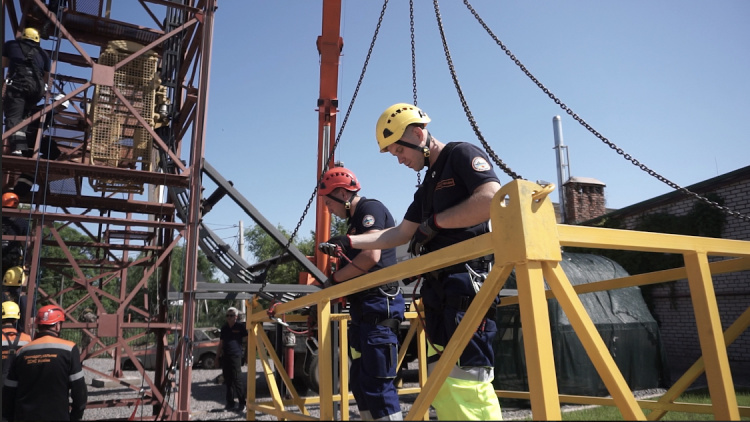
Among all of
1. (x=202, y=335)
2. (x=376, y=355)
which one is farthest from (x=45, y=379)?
(x=202, y=335)

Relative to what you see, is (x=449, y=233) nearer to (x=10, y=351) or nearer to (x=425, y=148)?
(x=425, y=148)

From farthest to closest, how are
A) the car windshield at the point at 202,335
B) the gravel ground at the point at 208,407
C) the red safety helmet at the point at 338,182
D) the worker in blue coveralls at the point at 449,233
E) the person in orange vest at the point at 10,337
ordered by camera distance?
the car windshield at the point at 202,335, the gravel ground at the point at 208,407, the person in orange vest at the point at 10,337, the red safety helmet at the point at 338,182, the worker in blue coveralls at the point at 449,233

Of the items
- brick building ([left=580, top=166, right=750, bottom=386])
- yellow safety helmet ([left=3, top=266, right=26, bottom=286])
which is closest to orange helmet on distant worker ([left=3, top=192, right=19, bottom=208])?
yellow safety helmet ([left=3, top=266, right=26, bottom=286])

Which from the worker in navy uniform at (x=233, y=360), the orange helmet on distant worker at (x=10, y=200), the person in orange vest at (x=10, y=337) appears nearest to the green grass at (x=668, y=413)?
the worker in navy uniform at (x=233, y=360)

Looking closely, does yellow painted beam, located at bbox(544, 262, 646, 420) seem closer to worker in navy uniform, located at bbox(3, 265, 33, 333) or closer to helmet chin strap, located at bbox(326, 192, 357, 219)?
helmet chin strap, located at bbox(326, 192, 357, 219)

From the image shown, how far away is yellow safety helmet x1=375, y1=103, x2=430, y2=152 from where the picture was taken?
3.14m

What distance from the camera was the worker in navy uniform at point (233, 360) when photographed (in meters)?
10.0

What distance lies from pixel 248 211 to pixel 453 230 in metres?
5.68

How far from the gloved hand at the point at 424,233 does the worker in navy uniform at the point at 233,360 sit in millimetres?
7985

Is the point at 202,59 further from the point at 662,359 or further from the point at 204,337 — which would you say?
the point at 204,337

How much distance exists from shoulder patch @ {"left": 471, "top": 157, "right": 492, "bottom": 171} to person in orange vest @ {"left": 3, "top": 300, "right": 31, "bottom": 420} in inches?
203

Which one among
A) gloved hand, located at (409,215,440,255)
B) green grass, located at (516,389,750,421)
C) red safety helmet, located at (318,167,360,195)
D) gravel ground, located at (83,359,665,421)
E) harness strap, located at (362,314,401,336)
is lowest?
gravel ground, located at (83,359,665,421)

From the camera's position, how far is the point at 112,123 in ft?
24.8

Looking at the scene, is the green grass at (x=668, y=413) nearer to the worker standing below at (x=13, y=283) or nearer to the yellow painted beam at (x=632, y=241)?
the yellow painted beam at (x=632, y=241)
